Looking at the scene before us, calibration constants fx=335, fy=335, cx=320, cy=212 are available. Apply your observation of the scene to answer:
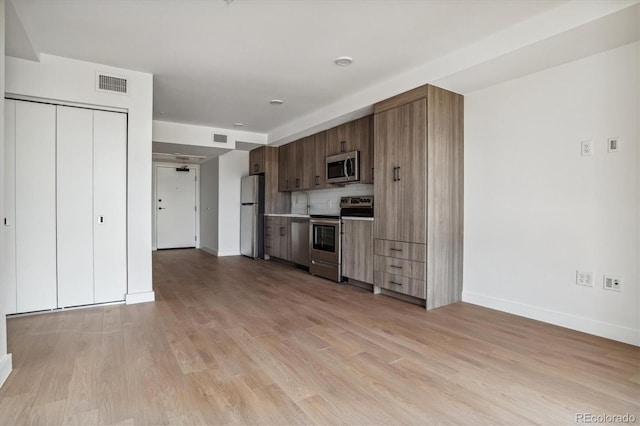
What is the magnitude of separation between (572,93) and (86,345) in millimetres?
4259

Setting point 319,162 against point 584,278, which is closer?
point 584,278

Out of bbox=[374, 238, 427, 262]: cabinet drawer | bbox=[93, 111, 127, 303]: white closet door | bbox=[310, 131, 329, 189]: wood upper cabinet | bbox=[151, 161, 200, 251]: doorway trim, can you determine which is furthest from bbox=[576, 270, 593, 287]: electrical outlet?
bbox=[151, 161, 200, 251]: doorway trim

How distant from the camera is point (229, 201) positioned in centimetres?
709

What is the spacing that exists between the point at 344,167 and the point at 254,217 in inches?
102

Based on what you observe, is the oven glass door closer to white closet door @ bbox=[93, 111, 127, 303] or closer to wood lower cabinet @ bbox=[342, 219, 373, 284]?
wood lower cabinet @ bbox=[342, 219, 373, 284]

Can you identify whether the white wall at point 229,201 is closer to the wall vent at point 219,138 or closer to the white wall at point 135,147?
the wall vent at point 219,138

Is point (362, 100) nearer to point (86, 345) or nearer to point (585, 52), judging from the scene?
point (585, 52)

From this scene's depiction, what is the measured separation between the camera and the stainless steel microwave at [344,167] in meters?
4.48

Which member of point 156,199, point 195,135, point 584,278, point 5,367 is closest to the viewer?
point 5,367

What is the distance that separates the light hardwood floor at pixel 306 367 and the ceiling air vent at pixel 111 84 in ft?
7.12

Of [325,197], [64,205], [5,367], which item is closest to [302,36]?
[64,205]

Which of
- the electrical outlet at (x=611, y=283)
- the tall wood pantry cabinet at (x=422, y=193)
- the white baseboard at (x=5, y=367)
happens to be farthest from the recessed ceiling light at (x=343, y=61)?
the white baseboard at (x=5, y=367)

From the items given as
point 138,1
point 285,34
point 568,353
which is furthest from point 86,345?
point 568,353

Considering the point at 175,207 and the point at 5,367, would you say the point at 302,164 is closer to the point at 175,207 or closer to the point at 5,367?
the point at 175,207
